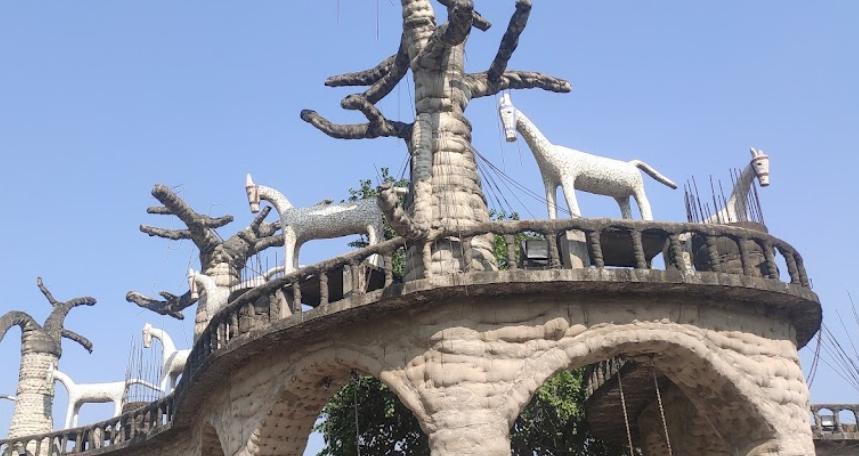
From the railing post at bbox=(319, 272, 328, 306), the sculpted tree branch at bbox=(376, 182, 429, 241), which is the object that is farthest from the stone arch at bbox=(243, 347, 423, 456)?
the sculpted tree branch at bbox=(376, 182, 429, 241)

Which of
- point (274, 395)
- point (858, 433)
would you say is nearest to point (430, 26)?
point (274, 395)

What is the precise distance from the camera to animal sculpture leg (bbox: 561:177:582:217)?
14375 mm

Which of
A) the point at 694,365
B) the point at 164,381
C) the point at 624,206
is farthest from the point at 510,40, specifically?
the point at 164,381

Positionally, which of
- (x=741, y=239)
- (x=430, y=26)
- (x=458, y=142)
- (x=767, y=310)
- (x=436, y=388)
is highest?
(x=430, y=26)

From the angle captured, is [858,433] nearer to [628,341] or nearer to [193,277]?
[628,341]

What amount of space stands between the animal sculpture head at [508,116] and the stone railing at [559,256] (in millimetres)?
1746

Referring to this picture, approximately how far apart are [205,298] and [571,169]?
9175 millimetres

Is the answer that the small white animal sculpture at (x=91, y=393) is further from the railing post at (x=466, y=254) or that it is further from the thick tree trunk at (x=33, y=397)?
the railing post at (x=466, y=254)

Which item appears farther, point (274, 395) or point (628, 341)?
point (274, 395)

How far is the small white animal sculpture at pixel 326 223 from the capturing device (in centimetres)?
1577

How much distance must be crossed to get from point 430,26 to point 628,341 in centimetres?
599

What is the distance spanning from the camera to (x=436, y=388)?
12.1 m

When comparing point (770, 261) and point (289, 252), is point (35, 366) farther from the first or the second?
point (770, 261)

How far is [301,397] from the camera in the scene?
1407 centimetres
